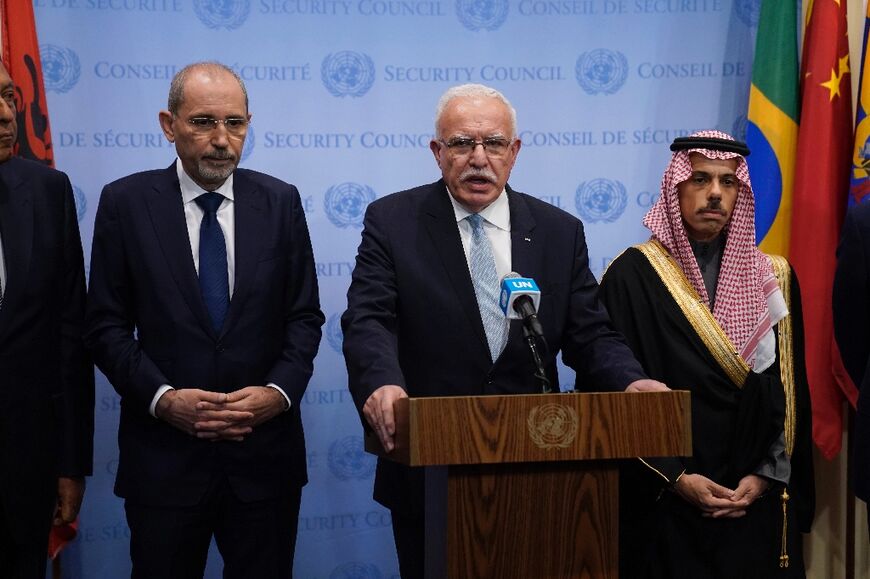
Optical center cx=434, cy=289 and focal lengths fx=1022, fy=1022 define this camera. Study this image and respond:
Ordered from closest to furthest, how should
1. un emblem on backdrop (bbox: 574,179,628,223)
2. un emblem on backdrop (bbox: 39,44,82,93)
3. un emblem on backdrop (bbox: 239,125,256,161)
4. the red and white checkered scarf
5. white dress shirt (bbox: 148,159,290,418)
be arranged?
white dress shirt (bbox: 148,159,290,418) < the red and white checkered scarf < un emblem on backdrop (bbox: 39,44,82,93) < un emblem on backdrop (bbox: 239,125,256,161) < un emblem on backdrop (bbox: 574,179,628,223)

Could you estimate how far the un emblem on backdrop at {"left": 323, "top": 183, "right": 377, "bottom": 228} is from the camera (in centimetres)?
412

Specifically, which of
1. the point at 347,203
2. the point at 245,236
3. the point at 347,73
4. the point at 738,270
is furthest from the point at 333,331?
the point at 738,270

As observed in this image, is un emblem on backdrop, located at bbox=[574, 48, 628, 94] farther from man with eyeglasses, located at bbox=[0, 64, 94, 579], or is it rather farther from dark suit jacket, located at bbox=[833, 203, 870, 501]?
man with eyeglasses, located at bbox=[0, 64, 94, 579]

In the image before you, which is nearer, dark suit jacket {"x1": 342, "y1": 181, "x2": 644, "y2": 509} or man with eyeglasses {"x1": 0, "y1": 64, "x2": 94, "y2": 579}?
man with eyeglasses {"x1": 0, "y1": 64, "x2": 94, "y2": 579}

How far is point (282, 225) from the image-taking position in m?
3.06

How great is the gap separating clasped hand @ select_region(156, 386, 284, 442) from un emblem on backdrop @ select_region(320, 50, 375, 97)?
5.46ft

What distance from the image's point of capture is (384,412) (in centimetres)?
219

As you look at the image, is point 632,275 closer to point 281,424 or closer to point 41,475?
point 281,424

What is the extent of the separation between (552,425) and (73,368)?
1479 mm

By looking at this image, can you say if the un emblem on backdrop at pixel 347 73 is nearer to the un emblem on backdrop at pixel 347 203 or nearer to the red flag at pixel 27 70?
the un emblem on backdrop at pixel 347 203

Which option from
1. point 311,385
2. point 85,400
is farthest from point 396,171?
point 85,400

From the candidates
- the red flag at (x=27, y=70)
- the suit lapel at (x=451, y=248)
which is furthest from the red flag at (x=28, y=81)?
the suit lapel at (x=451, y=248)

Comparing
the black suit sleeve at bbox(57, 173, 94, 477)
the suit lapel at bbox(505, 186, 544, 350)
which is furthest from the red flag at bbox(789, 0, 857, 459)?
the black suit sleeve at bbox(57, 173, 94, 477)

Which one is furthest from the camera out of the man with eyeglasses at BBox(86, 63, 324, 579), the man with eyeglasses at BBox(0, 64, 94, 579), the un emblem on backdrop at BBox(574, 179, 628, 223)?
the un emblem on backdrop at BBox(574, 179, 628, 223)
